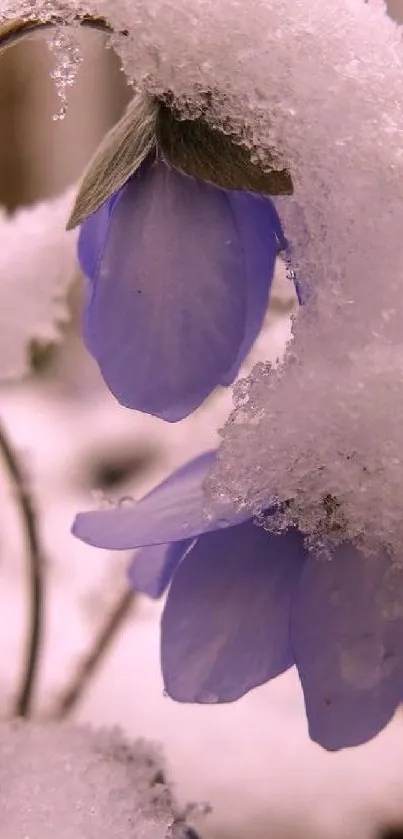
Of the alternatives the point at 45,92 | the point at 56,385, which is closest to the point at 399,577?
the point at 56,385

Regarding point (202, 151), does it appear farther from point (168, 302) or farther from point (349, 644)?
point (349, 644)

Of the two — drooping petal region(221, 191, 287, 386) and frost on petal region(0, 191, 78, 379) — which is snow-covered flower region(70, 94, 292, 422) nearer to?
drooping petal region(221, 191, 287, 386)

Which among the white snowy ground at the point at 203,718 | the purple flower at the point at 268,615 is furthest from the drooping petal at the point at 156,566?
the white snowy ground at the point at 203,718

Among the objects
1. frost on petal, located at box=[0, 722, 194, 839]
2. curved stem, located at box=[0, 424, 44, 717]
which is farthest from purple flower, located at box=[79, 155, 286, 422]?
curved stem, located at box=[0, 424, 44, 717]

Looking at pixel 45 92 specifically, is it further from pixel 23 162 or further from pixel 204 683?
pixel 204 683

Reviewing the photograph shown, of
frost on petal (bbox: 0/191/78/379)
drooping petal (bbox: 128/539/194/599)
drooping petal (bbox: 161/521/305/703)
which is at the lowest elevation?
frost on petal (bbox: 0/191/78/379)

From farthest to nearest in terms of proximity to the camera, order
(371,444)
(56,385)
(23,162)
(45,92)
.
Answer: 1. (23,162)
2. (45,92)
3. (56,385)
4. (371,444)
